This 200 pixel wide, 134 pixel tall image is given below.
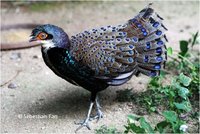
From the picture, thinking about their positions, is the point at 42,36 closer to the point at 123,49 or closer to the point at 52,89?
the point at 123,49

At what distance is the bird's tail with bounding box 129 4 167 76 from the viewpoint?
14.0 feet

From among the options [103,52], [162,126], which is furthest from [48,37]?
[162,126]

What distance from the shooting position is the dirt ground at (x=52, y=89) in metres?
4.29

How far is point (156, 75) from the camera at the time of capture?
441 cm

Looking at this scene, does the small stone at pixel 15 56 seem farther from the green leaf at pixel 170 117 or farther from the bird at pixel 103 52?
the green leaf at pixel 170 117

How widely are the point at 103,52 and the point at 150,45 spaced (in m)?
0.49

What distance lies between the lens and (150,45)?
4.28 m

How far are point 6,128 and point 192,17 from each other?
13.5ft

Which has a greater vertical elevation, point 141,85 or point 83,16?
point 83,16

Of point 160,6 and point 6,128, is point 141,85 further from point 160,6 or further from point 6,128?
point 160,6

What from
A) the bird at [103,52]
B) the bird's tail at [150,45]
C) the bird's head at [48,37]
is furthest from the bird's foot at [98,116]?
the bird's head at [48,37]

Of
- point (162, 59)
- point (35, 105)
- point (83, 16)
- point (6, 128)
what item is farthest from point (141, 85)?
point (83, 16)

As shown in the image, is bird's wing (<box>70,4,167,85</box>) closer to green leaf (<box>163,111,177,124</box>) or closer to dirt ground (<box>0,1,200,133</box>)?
dirt ground (<box>0,1,200,133</box>)

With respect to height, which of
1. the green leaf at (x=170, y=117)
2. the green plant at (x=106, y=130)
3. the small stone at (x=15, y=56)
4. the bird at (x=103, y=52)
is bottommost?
the green plant at (x=106, y=130)
